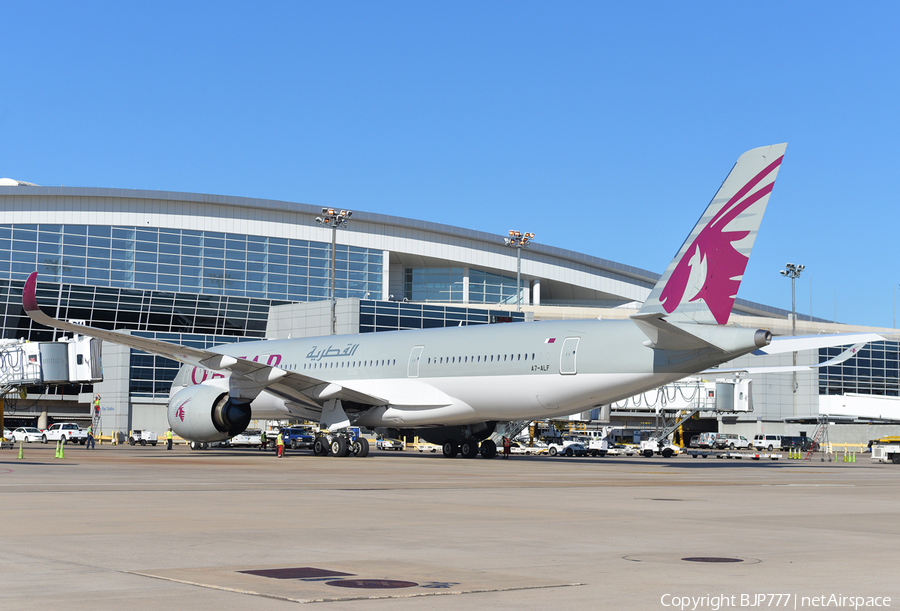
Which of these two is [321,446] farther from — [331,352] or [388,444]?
[388,444]

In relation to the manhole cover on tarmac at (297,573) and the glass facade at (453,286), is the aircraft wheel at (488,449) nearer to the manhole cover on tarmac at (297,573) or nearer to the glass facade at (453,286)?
the manhole cover on tarmac at (297,573)

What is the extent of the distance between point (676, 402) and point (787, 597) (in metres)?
48.6

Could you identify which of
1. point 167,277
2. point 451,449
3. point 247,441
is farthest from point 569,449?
point 167,277

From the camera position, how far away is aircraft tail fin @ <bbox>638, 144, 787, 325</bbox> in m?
27.7

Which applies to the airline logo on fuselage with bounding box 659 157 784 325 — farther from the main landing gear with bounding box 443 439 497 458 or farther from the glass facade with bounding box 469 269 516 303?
the glass facade with bounding box 469 269 516 303

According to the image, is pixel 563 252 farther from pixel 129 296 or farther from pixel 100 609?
pixel 100 609

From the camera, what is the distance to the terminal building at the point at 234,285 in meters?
79.3

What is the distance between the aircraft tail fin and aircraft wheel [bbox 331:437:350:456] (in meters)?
13.3

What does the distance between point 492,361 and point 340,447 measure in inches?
278

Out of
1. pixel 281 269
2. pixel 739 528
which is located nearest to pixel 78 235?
pixel 281 269

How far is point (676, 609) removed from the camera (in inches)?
260

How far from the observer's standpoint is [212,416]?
37.1m

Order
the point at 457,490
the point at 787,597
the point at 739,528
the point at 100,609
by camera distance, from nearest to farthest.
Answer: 1. the point at 100,609
2. the point at 787,597
3. the point at 739,528
4. the point at 457,490

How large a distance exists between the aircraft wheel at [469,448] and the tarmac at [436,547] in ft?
63.8
